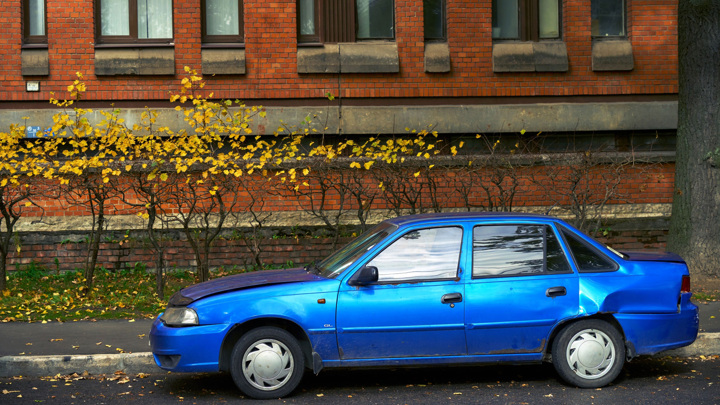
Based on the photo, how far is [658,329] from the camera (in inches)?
250

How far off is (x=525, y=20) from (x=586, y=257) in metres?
8.25

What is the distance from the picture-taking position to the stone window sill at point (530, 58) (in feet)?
43.7

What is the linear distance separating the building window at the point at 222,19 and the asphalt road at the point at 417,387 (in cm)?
778

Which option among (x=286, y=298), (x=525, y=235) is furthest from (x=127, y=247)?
(x=525, y=235)

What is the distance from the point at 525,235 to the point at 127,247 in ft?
25.8

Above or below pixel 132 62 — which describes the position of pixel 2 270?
below

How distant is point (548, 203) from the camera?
13.0 metres

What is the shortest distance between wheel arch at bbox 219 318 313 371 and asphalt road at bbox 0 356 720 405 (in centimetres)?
32

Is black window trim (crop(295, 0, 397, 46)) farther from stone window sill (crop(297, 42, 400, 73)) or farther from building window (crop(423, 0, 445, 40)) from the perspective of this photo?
building window (crop(423, 0, 445, 40))

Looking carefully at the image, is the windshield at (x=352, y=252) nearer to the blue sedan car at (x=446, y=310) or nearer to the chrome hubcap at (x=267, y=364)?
the blue sedan car at (x=446, y=310)

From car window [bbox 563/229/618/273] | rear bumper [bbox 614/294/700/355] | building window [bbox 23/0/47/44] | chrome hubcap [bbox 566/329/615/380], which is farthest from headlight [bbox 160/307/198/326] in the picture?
building window [bbox 23/0/47/44]

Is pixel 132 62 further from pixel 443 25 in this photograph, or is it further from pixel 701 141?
pixel 701 141

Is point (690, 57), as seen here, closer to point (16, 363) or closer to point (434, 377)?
point (434, 377)

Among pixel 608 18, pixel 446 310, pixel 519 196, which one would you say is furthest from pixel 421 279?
pixel 608 18
